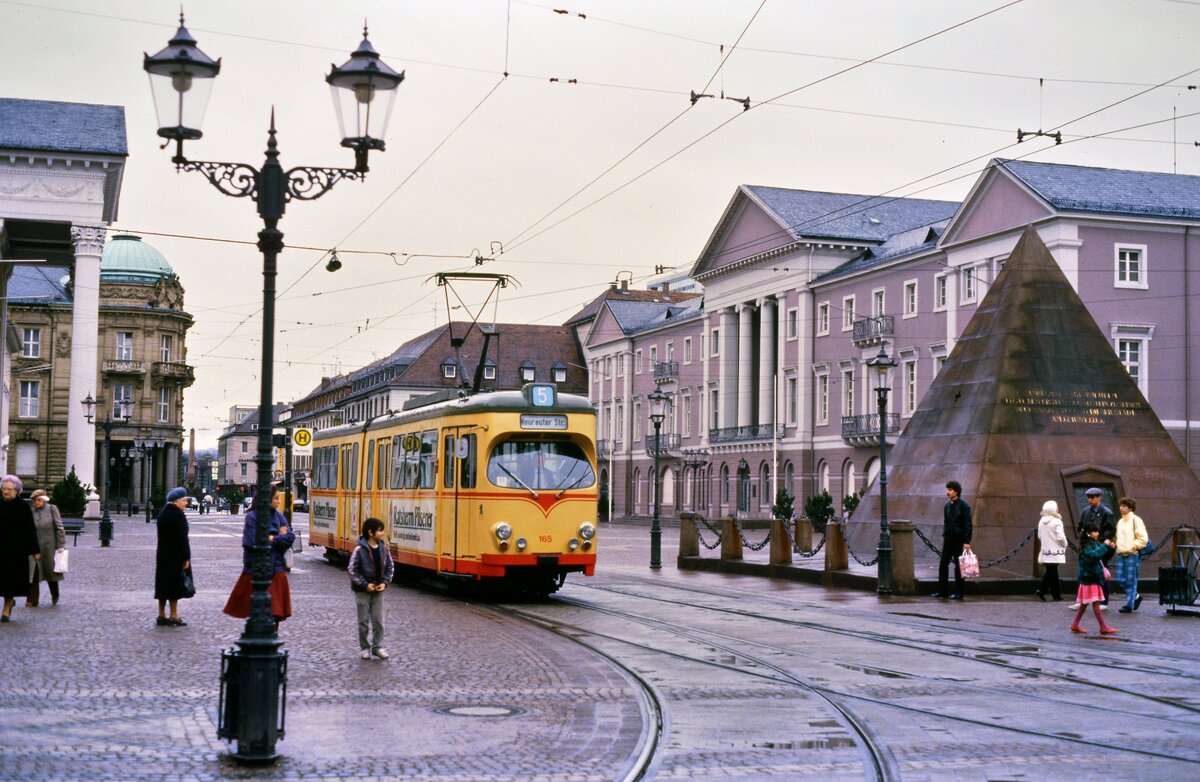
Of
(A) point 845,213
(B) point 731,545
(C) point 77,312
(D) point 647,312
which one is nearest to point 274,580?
(B) point 731,545

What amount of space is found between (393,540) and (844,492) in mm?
48052

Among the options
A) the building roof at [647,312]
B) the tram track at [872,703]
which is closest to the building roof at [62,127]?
the tram track at [872,703]

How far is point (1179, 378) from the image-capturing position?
57.7m

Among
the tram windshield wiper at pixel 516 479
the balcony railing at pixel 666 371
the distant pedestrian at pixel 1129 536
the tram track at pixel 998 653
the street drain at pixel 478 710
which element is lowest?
the tram track at pixel 998 653

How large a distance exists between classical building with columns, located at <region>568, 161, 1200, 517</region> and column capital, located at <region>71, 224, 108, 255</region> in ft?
79.6

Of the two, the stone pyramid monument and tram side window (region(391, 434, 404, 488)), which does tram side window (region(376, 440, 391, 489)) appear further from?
the stone pyramid monument

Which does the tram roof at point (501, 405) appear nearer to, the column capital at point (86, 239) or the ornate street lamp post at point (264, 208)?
the ornate street lamp post at point (264, 208)

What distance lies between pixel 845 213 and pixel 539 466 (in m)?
55.8

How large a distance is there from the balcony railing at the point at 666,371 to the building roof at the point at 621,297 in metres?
11.1

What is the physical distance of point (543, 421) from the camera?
23234 millimetres

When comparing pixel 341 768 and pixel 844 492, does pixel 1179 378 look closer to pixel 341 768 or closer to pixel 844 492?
pixel 844 492

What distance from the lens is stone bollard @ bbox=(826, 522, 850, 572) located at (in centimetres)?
2927

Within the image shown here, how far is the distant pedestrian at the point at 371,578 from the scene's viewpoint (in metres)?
14.9

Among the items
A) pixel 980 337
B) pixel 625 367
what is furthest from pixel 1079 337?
pixel 625 367
